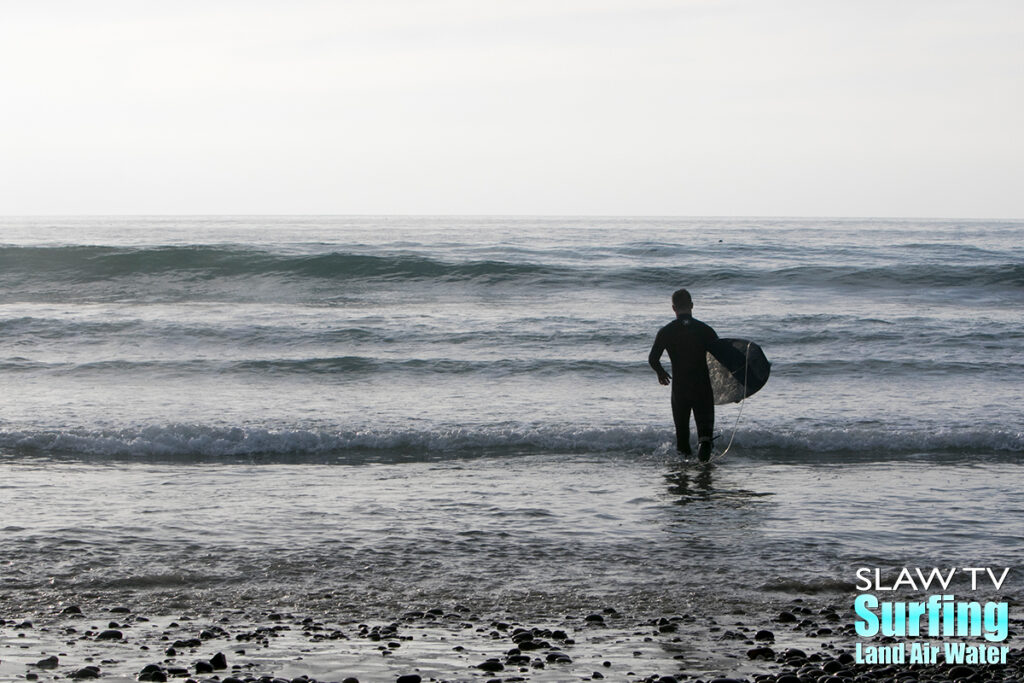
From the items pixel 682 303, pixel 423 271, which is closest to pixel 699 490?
pixel 682 303

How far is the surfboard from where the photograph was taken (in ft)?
35.1

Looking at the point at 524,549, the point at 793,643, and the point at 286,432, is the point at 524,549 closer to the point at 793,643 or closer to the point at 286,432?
the point at 793,643

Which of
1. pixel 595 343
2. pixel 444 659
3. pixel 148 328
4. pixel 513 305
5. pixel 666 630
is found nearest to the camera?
pixel 444 659

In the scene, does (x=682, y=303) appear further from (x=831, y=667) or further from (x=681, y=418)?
(x=831, y=667)

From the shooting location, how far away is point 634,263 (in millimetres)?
31750

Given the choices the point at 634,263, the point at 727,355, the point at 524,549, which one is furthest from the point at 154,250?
the point at 524,549

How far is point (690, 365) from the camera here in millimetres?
10156

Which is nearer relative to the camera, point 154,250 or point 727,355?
point 727,355

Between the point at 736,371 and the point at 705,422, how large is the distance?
0.82 metres

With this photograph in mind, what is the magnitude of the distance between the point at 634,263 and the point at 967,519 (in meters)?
24.2

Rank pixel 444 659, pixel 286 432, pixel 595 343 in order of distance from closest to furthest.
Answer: pixel 444 659
pixel 286 432
pixel 595 343

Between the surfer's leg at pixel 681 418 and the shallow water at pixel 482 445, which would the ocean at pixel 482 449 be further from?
the surfer's leg at pixel 681 418

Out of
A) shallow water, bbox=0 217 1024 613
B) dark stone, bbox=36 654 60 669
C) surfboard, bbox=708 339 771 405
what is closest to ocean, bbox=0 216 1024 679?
shallow water, bbox=0 217 1024 613

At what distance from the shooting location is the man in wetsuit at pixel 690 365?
10172 millimetres
